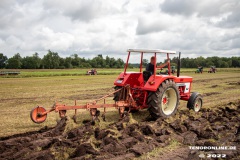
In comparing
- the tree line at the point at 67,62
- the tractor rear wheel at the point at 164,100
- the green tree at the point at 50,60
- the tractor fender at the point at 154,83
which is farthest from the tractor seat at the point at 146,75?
the green tree at the point at 50,60

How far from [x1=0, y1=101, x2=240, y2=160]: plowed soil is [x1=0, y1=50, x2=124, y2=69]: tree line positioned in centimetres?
6214

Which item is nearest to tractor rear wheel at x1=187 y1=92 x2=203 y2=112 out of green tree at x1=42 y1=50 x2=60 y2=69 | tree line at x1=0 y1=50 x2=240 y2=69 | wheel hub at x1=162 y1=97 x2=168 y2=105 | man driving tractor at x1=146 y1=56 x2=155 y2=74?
wheel hub at x1=162 y1=97 x2=168 y2=105

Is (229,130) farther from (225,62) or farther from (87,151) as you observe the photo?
(225,62)

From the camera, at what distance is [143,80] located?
782 centimetres

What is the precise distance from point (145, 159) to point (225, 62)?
97.8 m

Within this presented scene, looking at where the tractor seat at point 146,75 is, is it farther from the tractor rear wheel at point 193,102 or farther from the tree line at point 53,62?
the tree line at point 53,62

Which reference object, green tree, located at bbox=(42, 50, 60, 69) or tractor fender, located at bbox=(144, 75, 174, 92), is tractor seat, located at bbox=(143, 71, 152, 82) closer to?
tractor fender, located at bbox=(144, 75, 174, 92)

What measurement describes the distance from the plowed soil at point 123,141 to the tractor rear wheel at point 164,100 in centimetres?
59

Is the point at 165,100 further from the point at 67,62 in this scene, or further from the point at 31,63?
the point at 67,62

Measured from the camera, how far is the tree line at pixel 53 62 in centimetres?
6384

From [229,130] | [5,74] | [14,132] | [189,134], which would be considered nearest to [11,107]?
[14,132]

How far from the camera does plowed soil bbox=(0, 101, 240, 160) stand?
167 inches

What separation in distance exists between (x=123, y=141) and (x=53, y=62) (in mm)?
67367

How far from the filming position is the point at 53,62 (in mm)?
69250
